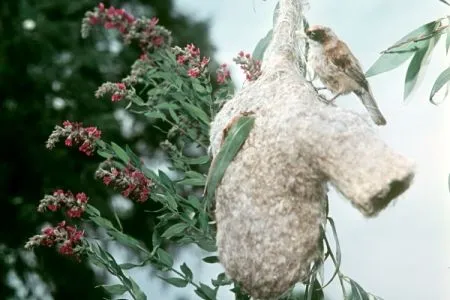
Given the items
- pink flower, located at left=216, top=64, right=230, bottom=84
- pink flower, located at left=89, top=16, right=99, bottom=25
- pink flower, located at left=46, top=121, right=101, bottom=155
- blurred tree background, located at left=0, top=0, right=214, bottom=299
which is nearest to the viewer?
pink flower, located at left=89, top=16, right=99, bottom=25

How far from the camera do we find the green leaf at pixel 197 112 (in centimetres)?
157

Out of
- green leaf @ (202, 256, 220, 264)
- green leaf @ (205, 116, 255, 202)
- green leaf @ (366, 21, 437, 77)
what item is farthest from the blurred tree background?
green leaf @ (205, 116, 255, 202)

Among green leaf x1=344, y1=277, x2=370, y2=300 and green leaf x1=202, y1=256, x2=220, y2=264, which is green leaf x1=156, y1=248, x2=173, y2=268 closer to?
green leaf x1=202, y1=256, x2=220, y2=264

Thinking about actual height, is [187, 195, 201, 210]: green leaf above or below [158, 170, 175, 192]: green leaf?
below

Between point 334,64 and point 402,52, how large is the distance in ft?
0.69

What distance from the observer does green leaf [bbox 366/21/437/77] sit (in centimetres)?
140

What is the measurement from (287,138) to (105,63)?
6.83ft

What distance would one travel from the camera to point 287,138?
1.10m

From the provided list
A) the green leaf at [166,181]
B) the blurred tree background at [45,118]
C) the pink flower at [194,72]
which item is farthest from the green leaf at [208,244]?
the blurred tree background at [45,118]

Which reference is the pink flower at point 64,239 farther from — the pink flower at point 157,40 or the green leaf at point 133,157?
the pink flower at point 157,40

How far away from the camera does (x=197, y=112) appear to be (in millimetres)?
1573

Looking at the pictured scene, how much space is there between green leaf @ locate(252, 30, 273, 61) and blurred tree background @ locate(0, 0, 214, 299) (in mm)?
1403

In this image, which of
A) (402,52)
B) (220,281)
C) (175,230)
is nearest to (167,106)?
(175,230)

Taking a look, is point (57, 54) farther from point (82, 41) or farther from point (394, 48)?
point (394, 48)
